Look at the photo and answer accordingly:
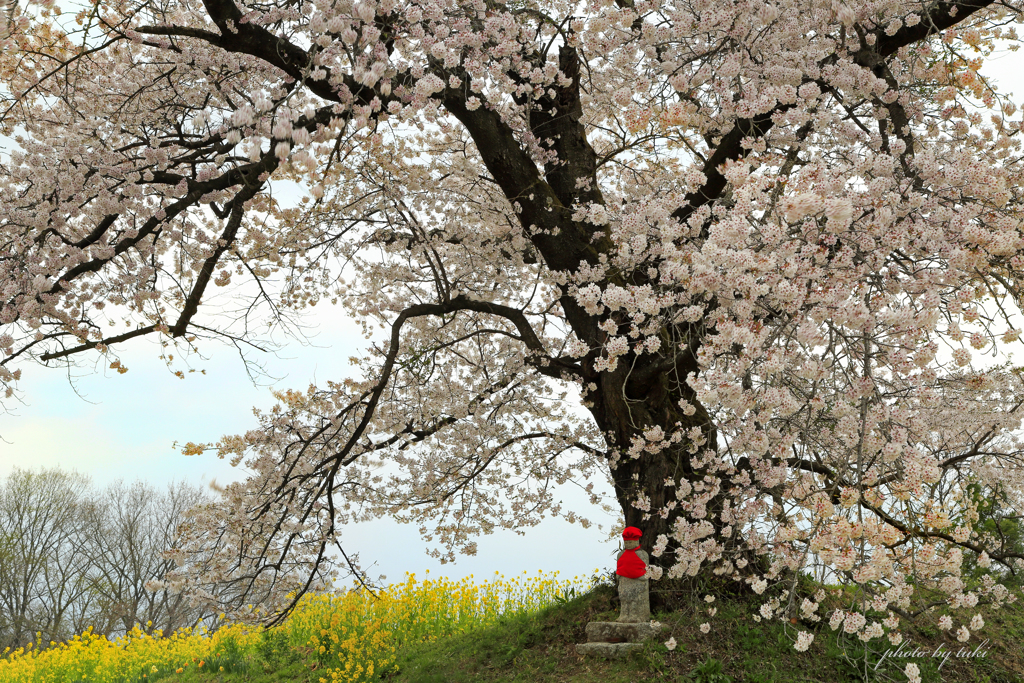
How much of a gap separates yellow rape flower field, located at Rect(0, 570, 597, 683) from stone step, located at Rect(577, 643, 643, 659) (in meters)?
1.44

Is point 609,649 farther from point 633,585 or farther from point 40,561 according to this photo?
point 40,561

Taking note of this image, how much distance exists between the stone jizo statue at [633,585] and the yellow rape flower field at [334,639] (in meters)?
1.34

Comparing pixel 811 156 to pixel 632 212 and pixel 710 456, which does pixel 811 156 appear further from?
pixel 710 456

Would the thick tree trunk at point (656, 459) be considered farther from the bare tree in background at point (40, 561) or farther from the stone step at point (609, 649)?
the bare tree in background at point (40, 561)

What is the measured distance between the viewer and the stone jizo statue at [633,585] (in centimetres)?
612

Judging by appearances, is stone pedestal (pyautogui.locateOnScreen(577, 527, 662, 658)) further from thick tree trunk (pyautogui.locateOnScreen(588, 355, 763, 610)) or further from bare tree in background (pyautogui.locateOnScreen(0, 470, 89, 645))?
bare tree in background (pyautogui.locateOnScreen(0, 470, 89, 645))

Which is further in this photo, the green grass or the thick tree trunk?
the thick tree trunk

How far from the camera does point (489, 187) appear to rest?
26.4 ft

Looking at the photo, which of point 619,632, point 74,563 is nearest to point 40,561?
point 74,563

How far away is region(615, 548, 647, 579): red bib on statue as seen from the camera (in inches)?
242

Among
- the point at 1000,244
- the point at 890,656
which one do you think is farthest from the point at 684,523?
the point at 1000,244

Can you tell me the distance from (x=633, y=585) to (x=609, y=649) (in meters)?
0.59

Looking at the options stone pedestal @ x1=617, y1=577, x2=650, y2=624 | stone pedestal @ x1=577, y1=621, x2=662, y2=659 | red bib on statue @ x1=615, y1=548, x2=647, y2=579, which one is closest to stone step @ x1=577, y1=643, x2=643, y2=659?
stone pedestal @ x1=577, y1=621, x2=662, y2=659

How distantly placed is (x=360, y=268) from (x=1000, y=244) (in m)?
7.31
